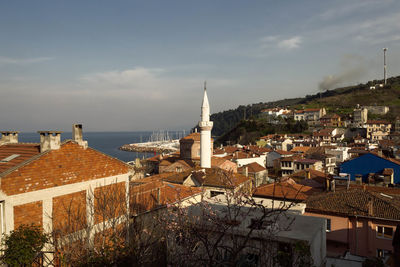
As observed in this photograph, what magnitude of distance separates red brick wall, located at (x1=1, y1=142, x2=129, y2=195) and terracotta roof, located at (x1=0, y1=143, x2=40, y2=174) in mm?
896

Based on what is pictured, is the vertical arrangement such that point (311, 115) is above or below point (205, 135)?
above

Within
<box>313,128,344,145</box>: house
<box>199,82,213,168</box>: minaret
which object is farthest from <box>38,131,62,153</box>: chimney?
<box>313,128,344,145</box>: house

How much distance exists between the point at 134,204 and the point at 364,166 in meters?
26.0

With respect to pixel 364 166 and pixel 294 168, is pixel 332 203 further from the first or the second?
pixel 294 168

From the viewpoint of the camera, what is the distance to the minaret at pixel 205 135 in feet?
116

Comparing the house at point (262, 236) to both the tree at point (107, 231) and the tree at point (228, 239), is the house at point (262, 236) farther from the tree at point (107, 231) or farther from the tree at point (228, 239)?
Answer: the tree at point (107, 231)

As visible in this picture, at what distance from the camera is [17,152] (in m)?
11.8

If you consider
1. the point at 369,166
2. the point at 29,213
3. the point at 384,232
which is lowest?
the point at 384,232

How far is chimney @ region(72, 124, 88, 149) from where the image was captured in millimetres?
12312

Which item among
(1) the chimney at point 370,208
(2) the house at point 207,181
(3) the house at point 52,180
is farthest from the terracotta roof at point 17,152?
(1) the chimney at point 370,208

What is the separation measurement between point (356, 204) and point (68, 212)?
1329cm

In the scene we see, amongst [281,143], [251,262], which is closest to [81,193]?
[251,262]

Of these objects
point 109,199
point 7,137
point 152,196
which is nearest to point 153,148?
point 152,196

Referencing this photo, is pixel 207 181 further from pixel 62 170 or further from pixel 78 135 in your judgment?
pixel 62 170
